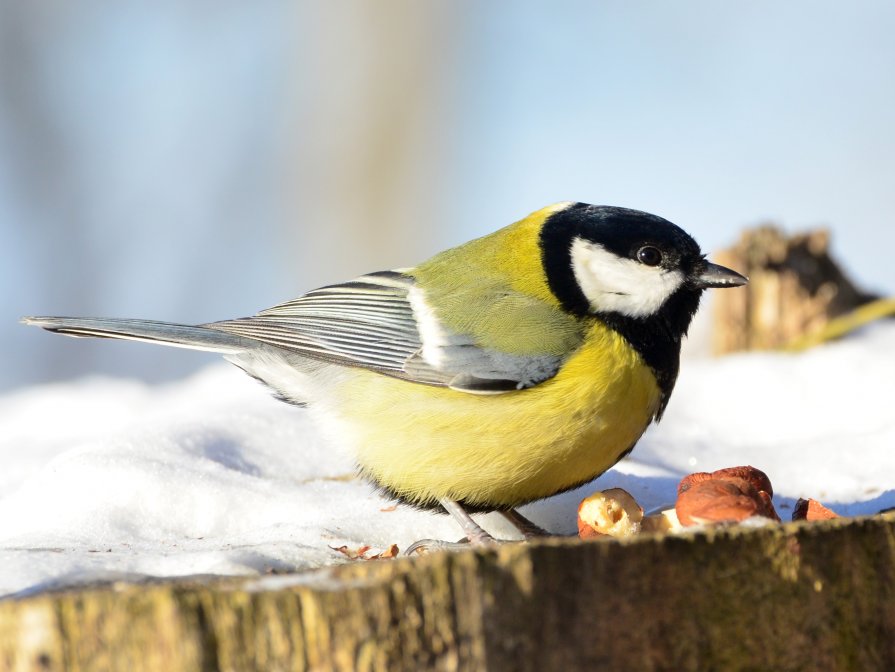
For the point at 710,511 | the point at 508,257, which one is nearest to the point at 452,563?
the point at 710,511

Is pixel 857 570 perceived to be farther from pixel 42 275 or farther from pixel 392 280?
pixel 42 275

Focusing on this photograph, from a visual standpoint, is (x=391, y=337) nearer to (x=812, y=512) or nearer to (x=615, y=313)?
(x=615, y=313)

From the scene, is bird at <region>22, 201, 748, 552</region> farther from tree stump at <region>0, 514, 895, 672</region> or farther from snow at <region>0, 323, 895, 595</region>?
tree stump at <region>0, 514, 895, 672</region>

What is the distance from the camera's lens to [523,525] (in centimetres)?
211

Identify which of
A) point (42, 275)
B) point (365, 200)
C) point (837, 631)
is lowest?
point (837, 631)

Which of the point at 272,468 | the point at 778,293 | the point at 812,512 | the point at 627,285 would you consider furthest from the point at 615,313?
the point at 778,293

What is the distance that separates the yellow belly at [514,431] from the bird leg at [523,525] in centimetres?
14

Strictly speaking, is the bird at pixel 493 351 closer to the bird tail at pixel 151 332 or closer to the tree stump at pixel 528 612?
the bird tail at pixel 151 332

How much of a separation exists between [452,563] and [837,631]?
58 centimetres

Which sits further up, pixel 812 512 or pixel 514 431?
pixel 514 431

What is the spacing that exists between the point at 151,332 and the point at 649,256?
41.5 inches

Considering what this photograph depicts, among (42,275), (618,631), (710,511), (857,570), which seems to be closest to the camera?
(618,631)

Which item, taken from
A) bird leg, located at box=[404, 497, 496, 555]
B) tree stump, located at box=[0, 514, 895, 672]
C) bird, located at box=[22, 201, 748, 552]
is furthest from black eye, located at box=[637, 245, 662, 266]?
tree stump, located at box=[0, 514, 895, 672]

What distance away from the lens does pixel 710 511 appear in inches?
60.4
